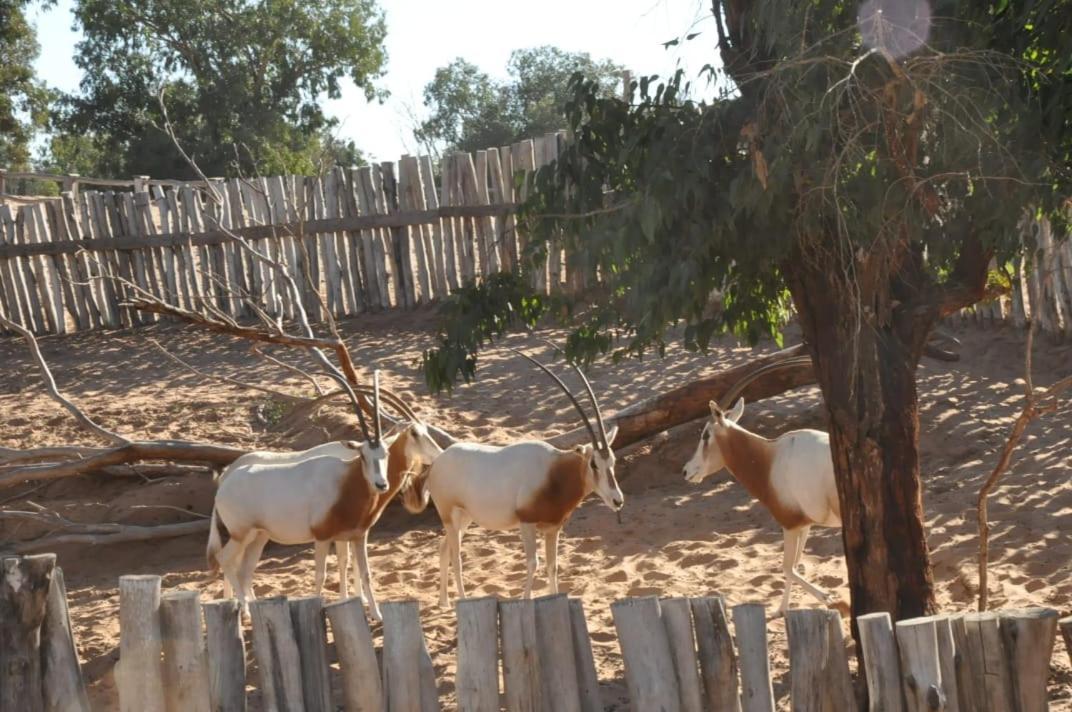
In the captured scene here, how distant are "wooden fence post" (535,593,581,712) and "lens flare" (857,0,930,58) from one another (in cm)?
212

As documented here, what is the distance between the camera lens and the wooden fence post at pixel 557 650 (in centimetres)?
434

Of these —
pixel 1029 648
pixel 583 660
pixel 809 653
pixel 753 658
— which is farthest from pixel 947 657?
pixel 583 660

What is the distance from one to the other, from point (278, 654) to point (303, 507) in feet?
9.64

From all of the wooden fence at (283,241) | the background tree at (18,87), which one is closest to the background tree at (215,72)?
the background tree at (18,87)

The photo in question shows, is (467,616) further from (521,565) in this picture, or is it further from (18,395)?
(18,395)

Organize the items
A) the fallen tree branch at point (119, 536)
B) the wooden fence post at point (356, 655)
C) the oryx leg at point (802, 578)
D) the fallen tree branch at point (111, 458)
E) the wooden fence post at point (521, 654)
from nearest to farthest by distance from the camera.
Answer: the wooden fence post at point (521, 654) < the wooden fence post at point (356, 655) < the oryx leg at point (802, 578) < the fallen tree branch at point (119, 536) < the fallen tree branch at point (111, 458)

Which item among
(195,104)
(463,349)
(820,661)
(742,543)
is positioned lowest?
(742,543)

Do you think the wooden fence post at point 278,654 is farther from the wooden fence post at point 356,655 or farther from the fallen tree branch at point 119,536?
the fallen tree branch at point 119,536

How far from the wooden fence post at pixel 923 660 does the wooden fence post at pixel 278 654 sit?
206cm

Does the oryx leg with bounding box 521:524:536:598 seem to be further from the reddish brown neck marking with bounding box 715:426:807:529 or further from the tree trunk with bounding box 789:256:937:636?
the tree trunk with bounding box 789:256:937:636

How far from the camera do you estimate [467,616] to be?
4359mm

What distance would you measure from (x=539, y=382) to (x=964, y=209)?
7.17 m

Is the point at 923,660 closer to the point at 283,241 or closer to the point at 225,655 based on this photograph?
the point at 225,655

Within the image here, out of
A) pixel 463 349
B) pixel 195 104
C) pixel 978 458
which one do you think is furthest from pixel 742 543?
pixel 195 104
